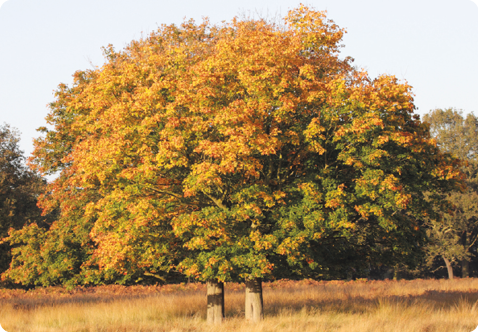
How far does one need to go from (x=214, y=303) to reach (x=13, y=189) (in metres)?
26.8

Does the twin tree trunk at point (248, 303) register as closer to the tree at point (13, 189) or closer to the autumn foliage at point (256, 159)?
the autumn foliage at point (256, 159)

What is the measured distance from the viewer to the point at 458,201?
5022cm

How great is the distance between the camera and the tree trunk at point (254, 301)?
1695cm

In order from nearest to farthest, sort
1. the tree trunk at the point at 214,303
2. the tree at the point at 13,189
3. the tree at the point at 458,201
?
the tree trunk at the point at 214,303 → the tree at the point at 13,189 → the tree at the point at 458,201

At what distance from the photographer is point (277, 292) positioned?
2577 centimetres

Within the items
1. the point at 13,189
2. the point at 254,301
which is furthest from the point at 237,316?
the point at 13,189

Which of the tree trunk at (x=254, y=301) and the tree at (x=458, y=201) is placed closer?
the tree trunk at (x=254, y=301)

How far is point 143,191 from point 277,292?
1276 cm

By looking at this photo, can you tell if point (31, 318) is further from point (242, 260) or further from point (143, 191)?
point (242, 260)

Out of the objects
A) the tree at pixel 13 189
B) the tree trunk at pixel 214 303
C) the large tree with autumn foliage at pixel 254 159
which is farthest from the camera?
the tree at pixel 13 189

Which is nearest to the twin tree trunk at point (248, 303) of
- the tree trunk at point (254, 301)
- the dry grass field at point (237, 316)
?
the tree trunk at point (254, 301)

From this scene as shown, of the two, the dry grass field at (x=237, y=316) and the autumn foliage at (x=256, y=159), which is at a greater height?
the autumn foliage at (x=256, y=159)

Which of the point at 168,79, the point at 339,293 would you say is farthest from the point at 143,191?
the point at 339,293

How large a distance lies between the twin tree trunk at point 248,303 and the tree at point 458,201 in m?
31.4
